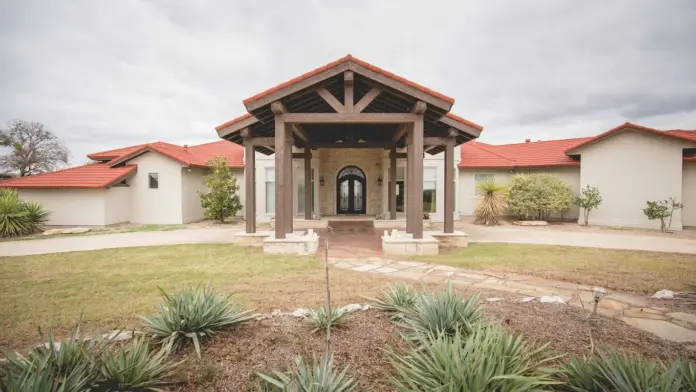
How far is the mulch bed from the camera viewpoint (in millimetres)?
2387

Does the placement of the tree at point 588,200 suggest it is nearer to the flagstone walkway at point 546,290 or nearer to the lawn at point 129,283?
the flagstone walkway at point 546,290

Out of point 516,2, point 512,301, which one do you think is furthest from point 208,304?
point 516,2

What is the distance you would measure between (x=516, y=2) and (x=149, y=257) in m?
16.5

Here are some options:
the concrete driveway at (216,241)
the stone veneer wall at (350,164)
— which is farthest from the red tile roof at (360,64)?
the stone veneer wall at (350,164)

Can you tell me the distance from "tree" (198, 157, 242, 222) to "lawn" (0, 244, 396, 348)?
6.72 meters

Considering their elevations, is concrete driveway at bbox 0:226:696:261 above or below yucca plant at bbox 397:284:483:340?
below

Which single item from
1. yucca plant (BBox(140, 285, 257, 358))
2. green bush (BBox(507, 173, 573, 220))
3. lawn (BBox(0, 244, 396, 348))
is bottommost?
lawn (BBox(0, 244, 396, 348))

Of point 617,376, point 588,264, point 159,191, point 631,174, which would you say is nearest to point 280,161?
point 617,376

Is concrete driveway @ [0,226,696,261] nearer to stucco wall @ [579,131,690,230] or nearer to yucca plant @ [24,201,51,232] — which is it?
yucca plant @ [24,201,51,232]

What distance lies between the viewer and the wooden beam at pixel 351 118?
24.2 feet

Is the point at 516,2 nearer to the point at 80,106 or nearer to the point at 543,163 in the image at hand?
the point at 543,163

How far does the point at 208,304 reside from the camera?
300 cm

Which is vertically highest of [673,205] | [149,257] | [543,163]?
[543,163]

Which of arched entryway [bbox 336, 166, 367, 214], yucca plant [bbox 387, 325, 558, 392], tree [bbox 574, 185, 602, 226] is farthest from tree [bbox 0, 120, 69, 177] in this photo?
tree [bbox 574, 185, 602, 226]
